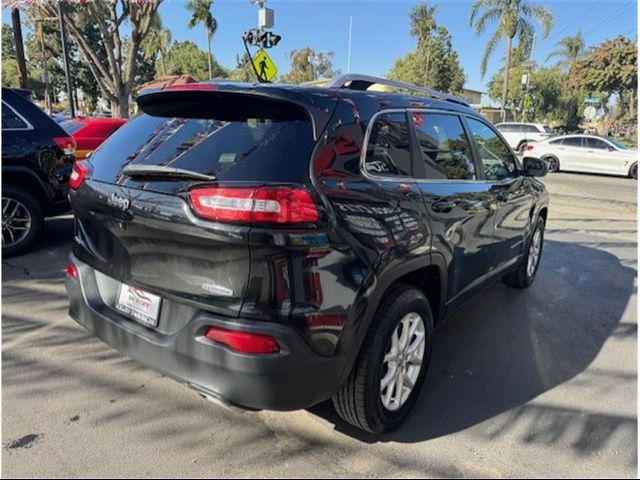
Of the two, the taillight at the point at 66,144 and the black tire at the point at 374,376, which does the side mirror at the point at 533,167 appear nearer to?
the black tire at the point at 374,376

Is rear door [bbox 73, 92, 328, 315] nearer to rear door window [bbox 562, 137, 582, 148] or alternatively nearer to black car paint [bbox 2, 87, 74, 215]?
black car paint [bbox 2, 87, 74, 215]

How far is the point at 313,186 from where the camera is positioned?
210 centimetres

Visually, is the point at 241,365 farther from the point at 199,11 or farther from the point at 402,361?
the point at 199,11

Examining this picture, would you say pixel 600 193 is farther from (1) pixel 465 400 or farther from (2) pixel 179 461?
(2) pixel 179 461

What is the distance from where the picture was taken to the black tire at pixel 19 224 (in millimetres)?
5023

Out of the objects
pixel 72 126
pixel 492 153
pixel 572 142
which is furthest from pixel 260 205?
pixel 572 142

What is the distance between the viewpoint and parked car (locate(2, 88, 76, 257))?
5.01 m

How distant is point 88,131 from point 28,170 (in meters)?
5.27

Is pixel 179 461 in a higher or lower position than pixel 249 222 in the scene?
lower

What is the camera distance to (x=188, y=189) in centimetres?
214

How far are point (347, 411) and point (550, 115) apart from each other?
61.6 m

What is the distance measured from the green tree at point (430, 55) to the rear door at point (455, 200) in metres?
35.3

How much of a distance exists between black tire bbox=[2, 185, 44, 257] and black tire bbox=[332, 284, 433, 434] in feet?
13.9

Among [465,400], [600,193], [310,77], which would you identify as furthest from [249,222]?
[310,77]
